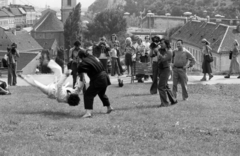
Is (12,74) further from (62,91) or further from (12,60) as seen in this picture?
(62,91)

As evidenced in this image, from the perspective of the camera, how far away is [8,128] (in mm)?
11477

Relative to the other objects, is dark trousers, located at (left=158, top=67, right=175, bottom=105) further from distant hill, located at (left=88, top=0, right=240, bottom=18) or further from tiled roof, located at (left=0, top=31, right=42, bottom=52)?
distant hill, located at (left=88, top=0, right=240, bottom=18)

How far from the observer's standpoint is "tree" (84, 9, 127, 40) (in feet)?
361

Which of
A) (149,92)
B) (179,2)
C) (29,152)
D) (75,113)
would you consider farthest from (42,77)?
(179,2)

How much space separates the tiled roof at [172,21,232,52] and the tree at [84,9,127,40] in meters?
27.6

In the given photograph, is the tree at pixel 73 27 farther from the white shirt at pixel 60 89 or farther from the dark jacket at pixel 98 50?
the white shirt at pixel 60 89

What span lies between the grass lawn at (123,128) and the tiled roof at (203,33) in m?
48.0

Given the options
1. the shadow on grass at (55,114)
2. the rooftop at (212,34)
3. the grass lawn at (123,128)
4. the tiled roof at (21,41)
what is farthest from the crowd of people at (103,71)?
the tiled roof at (21,41)

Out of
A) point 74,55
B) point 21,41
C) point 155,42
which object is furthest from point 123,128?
point 21,41

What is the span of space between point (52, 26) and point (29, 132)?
11683 cm

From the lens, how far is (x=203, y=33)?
7219cm

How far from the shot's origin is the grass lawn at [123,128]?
9727mm

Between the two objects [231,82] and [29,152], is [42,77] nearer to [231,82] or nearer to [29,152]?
[231,82]

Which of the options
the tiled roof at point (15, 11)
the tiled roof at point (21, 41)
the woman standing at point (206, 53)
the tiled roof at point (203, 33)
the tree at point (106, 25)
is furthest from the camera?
the tiled roof at point (15, 11)
